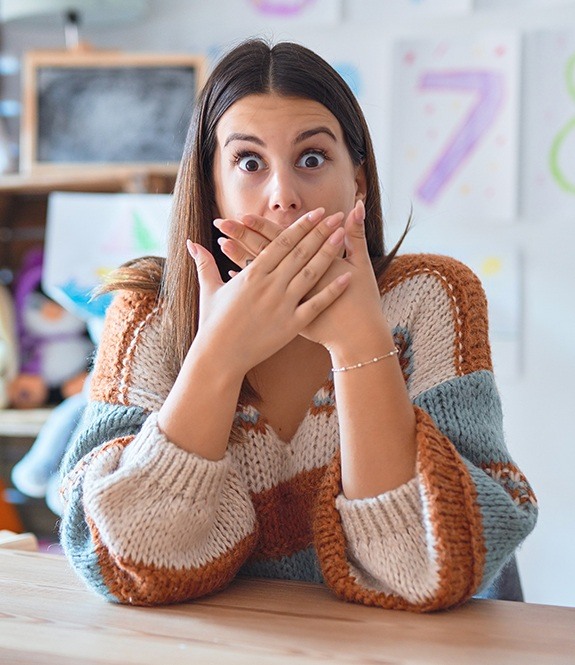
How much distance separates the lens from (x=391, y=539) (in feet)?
2.60

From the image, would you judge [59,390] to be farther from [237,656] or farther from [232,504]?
[237,656]

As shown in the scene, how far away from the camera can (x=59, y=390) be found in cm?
233

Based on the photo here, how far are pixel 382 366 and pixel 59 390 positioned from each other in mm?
1646

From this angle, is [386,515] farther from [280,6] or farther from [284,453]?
[280,6]

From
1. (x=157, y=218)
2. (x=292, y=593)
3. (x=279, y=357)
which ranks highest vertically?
(x=157, y=218)

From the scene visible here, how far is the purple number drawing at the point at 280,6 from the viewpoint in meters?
2.37

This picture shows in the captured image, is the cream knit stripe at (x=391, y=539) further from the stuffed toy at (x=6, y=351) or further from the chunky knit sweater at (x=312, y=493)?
the stuffed toy at (x=6, y=351)

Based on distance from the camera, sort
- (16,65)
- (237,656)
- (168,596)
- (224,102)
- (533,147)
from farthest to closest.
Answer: (16,65) → (533,147) → (224,102) → (168,596) → (237,656)

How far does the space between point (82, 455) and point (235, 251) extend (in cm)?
26

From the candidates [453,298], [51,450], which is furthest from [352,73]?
[453,298]

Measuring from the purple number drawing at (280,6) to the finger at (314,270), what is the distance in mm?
1673

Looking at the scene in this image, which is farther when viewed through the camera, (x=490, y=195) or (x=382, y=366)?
(x=490, y=195)

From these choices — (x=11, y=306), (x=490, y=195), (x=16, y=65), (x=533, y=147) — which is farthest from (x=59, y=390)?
(x=533, y=147)

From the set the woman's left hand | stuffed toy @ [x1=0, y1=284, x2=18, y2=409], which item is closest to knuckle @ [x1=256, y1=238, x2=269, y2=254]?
the woman's left hand
